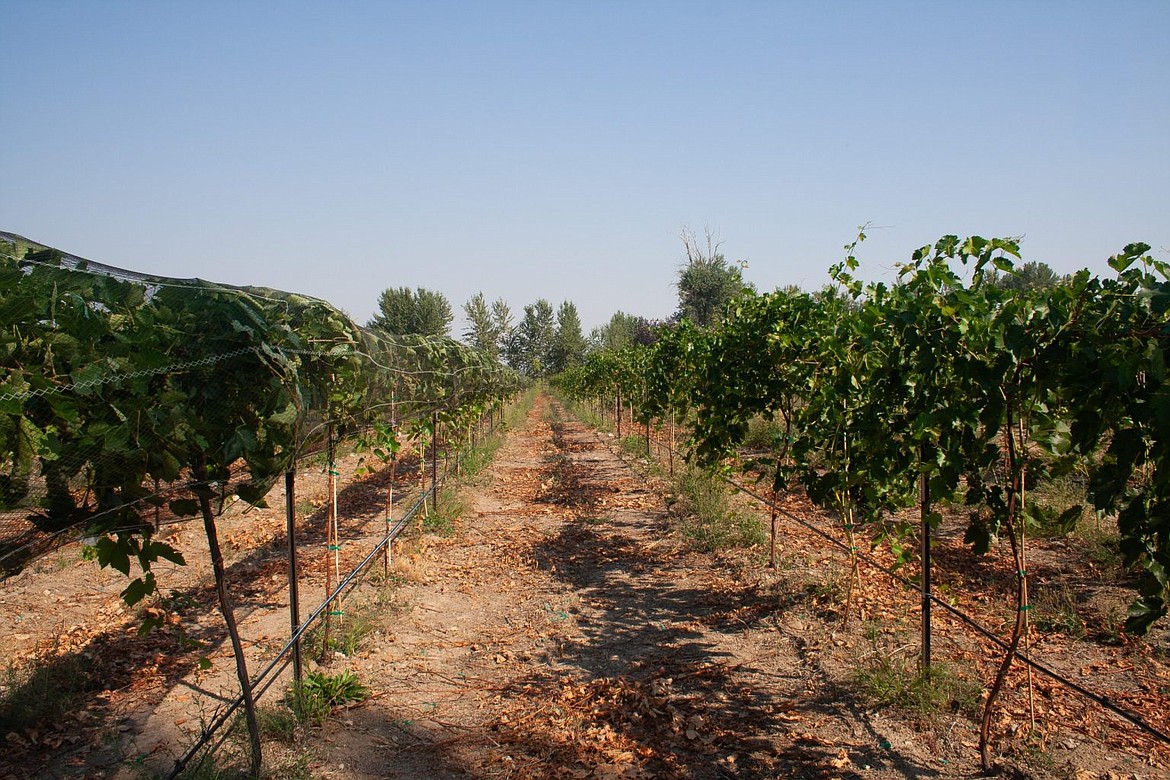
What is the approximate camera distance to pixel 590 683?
491 cm

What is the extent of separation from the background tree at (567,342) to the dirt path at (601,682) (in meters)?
67.5

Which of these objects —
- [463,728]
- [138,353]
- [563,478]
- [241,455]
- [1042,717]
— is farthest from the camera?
[563,478]

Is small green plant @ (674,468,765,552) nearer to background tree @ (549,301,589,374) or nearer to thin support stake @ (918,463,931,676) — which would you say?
thin support stake @ (918,463,931,676)

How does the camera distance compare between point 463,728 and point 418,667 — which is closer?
point 463,728

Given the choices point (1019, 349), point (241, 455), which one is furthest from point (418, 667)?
point (1019, 349)

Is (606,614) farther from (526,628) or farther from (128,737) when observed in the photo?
(128,737)

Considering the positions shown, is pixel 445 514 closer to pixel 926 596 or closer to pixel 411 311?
pixel 926 596

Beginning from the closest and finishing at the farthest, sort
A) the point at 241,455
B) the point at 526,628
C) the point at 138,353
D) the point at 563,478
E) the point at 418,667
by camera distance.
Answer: the point at 138,353 < the point at 241,455 < the point at 418,667 < the point at 526,628 < the point at 563,478

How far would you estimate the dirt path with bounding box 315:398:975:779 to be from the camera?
388 cm

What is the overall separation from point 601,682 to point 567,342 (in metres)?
74.4

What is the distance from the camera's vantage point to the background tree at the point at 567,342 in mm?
78062

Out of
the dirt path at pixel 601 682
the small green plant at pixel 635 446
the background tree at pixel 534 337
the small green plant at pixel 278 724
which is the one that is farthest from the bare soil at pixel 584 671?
the background tree at pixel 534 337

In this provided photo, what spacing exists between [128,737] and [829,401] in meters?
5.04

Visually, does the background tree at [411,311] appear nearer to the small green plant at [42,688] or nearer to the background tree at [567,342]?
the background tree at [567,342]
